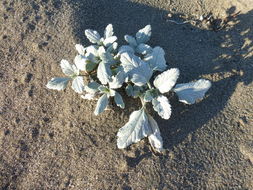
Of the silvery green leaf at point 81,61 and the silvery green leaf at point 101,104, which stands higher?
the silvery green leaf at point 81,61

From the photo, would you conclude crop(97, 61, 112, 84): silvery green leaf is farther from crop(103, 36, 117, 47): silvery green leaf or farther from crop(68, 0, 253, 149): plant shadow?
crop(68, 0, 253, 149): plant shadow

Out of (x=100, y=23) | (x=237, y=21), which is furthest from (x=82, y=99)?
(x=237, y=21)

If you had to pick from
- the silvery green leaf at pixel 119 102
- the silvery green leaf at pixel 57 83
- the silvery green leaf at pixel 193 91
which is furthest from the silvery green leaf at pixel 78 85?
the silvery green leaf at pixel 193 91

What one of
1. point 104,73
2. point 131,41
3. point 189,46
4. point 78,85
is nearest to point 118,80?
point 104,73

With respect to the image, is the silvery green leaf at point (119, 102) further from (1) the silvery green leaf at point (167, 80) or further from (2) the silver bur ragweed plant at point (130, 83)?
(1) the silvery green leaf at point (167, 80)

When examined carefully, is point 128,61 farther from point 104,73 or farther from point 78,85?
point 78,85

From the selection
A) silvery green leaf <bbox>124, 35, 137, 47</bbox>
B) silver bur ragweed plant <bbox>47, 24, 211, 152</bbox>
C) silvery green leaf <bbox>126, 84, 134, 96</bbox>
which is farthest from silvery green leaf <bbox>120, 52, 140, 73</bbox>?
silvery green leaf <bbox>124, 35, 137, 47</bbox>
